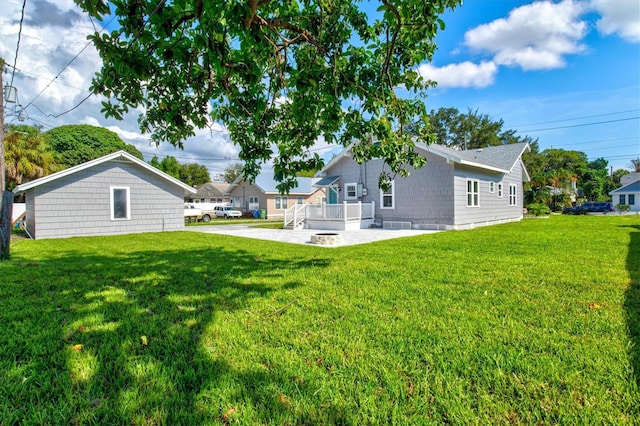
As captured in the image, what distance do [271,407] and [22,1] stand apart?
6473mm

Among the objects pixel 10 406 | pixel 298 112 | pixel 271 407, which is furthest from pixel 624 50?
pixel 10 406

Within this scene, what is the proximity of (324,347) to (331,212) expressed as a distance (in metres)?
13.5

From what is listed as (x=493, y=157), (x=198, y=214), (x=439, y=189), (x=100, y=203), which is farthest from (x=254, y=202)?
(x=439, y=189)

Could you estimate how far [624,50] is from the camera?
543 inches

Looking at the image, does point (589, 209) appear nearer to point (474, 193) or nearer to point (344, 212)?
point (474, 193)

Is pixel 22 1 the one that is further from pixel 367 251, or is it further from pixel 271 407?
pixel 367 251

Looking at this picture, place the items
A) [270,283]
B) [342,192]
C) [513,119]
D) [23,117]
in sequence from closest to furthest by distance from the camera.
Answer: [270,283] < [23,117] < [342,192] < [513,119]

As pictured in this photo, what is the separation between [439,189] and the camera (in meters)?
14.7

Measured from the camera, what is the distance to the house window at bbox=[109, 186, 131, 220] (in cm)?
1449

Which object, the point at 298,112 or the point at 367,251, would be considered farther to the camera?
the point at 367,251

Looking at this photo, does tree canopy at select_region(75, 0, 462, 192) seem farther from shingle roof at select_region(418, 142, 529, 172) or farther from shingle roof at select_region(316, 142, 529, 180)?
shingle roof at select_region(418, 142, 529, 172)

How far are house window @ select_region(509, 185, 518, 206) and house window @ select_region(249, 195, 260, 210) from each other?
73.2 ft

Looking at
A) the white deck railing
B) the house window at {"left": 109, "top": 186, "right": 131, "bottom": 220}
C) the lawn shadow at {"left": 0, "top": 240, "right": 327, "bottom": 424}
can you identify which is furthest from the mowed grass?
the white deck railing

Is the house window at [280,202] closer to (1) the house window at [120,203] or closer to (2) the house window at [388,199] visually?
(2) the house window at [388,199]
